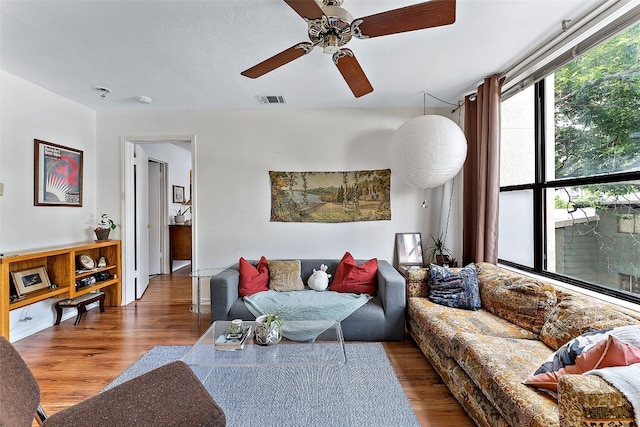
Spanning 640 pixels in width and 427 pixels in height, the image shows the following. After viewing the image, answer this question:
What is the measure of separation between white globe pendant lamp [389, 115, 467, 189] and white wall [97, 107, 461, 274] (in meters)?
0.93

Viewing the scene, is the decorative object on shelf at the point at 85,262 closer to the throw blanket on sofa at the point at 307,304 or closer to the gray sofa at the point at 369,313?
the gray sofa at the point at 369,313

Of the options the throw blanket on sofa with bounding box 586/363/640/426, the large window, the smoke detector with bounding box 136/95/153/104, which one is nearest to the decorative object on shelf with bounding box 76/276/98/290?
the smoke detector with bounding box 136/95/153/104

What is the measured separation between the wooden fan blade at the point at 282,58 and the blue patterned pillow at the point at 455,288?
2146mm

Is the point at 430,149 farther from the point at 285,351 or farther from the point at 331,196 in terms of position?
the point at 285,351

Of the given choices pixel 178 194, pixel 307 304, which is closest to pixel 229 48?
pixel 307 304

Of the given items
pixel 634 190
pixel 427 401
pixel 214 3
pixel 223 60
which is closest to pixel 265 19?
pixel 214 3

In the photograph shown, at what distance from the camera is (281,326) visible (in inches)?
79.3

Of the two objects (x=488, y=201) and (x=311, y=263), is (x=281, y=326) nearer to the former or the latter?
(x=311, y=263)

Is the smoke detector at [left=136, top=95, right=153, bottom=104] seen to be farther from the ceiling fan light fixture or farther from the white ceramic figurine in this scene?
the white ceramic figurine

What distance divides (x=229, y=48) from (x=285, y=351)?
7.45 feet

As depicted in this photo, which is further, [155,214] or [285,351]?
[155,214]

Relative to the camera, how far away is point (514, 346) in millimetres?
1722

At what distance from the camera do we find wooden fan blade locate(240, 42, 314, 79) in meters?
1.66

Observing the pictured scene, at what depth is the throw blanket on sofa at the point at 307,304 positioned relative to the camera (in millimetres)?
2520
